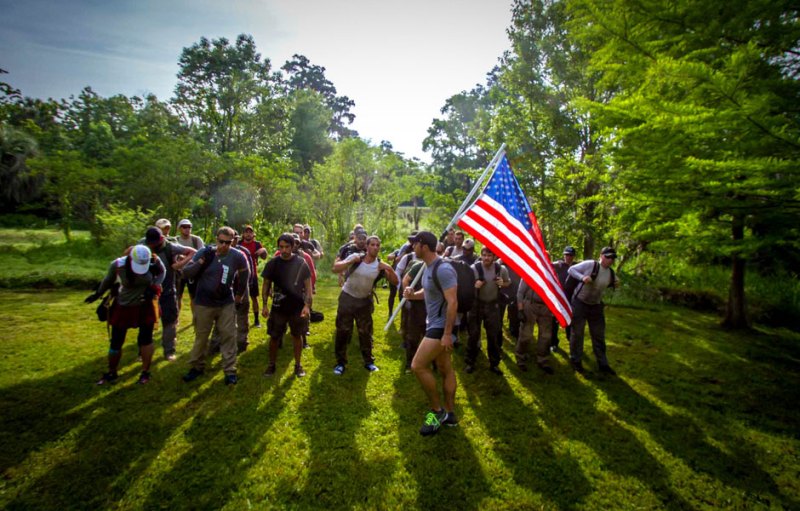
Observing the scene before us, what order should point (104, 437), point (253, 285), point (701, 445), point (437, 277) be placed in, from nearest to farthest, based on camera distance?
point (104, 437) → point (437, 277) → point (701, 445) → point (253, 285)

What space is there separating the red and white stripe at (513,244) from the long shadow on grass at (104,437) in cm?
448

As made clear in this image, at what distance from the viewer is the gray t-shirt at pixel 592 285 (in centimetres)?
655

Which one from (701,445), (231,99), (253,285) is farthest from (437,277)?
(231,99)

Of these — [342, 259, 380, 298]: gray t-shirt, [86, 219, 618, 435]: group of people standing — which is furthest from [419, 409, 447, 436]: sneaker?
[342, 259, 380, 298]: gray t-shirt

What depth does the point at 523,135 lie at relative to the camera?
663 inches

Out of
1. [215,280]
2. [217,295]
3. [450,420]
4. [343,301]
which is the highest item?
[215,280]

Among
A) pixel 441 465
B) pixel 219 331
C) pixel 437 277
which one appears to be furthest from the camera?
pixel 219 331

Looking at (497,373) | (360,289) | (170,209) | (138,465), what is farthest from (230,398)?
(170,209)

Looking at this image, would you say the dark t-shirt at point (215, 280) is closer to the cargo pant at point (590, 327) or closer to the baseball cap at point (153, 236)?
the baseball cap at point (153, 236)

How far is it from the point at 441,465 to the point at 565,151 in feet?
51.7

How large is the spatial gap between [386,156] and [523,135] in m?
9.90

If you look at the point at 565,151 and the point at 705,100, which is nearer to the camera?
the point at 705,100

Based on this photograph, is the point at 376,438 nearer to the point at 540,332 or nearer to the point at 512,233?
the point at 512,233

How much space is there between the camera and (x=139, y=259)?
5.13m
